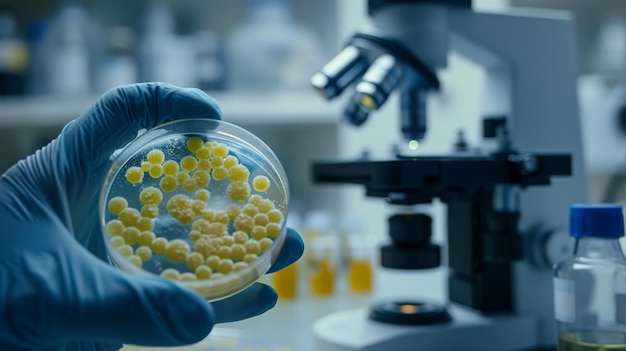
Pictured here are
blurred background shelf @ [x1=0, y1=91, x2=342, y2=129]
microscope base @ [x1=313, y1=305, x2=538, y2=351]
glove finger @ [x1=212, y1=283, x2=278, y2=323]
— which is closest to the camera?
glove finger @ [x1=212, y1=283, x2=278, y2=323]

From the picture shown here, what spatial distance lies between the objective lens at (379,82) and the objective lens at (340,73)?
18mm

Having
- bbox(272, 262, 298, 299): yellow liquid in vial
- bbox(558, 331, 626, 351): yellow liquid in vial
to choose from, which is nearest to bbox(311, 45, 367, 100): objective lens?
bbox(558, 331, 626, 351): yellow liquid in vial

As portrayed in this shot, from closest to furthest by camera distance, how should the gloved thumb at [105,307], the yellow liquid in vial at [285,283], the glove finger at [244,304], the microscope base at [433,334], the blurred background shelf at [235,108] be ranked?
the gloved thumb at [105,307], the glove finger at [244,304], the microscope base at [433,334], the yellow liquid in vial at [285,283], the blurred background shelf at [235,108]

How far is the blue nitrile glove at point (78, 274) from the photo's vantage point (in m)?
0.50

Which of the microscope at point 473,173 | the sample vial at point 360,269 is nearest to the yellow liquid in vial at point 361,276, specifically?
the sample vial at point 360,269

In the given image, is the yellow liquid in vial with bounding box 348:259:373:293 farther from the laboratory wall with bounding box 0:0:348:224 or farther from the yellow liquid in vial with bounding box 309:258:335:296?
the laboratory wall with bounding box 0:0:348:224

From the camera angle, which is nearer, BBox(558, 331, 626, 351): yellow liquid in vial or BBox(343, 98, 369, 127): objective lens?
BBox(558, 331, 626, 351): yellow liquid in vial

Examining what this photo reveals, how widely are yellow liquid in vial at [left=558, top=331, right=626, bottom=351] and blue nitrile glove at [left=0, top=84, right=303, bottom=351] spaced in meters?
0.35

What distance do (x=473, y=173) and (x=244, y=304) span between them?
367 millimetres

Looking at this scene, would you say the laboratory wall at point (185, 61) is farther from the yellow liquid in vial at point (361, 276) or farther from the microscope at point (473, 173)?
the microscope at point (473, 173)

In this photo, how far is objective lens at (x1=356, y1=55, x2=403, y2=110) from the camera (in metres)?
0.80

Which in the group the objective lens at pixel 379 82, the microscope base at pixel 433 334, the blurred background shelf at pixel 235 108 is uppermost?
the blurred background shelf at pixel 235 108

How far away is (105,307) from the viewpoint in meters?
0.49

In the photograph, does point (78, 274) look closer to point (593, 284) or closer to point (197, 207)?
point (197, 207)
